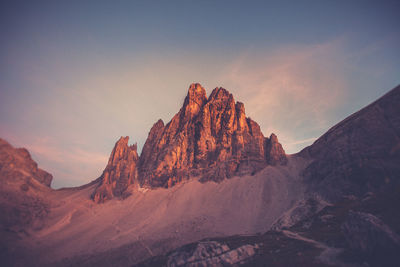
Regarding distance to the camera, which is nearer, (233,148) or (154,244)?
(154,244)

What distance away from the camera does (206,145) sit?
128250mm

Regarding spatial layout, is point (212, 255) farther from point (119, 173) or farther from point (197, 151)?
point (119, 173)

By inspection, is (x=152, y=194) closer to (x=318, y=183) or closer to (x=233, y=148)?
(x=233, y=148)

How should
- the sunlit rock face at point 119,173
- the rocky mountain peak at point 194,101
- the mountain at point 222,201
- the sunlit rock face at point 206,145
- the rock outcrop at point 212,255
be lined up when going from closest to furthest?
the rock outcrop at point 212,255, the mountain at point 222,201, the sunlit rock face at point 206,145, the sunlit rock face at point 119,173, the rocky mountain peak at point 194,101

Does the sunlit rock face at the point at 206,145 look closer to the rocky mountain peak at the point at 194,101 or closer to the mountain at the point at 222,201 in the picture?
the rocky mountain peak at the point at 194,101

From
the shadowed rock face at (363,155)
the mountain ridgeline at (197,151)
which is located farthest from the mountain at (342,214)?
the mountain ridgeline at (197,151)

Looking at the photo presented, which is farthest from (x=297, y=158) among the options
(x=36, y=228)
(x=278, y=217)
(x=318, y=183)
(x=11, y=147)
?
(x=11, y=147)

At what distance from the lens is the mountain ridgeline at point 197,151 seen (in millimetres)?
120312

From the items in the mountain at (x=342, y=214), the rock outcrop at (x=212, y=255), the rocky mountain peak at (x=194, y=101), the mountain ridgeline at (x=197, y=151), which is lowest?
the rock outcrop at (x=212, y=255)

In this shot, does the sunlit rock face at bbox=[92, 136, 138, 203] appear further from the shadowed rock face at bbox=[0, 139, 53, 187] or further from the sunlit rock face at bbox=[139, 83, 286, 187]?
the shadowed rock face at bbox=[0, 139, 53, 187]

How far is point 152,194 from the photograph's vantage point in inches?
4515

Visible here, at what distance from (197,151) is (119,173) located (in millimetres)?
50944

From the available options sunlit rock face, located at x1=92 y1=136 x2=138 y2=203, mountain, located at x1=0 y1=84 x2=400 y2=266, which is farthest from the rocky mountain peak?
sunlit rock face, located at x1=92 y1=136 x2=138 y2=203

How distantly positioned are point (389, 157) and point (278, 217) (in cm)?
4606
